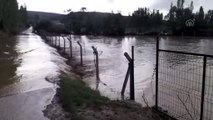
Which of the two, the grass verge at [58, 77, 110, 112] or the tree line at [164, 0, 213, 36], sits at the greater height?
Result: the tree line at [164, 0, 213, 36]

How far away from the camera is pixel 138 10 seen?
121688mm

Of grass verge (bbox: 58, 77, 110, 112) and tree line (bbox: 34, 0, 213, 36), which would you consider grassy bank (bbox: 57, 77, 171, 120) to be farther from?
tree line (bbox: 34, 0, 213, 36)

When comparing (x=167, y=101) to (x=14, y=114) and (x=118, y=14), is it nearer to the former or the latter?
(x=14, y=114)

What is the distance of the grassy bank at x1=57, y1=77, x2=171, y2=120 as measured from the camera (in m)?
6.74

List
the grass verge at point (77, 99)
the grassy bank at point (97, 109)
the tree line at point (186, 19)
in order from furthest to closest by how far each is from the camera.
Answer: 1. the tree line at point (186, 19)
2. the grass verge at point (77, 99)
3. the grassy bank at point (97, 109)

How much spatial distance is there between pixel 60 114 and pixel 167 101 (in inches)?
192

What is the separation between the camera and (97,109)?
7.26m

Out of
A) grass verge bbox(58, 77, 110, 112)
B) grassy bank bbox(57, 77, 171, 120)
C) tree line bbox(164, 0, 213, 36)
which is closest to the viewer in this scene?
grassy bank bbox(57, 77, 171, 120)

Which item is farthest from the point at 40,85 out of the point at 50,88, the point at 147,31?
the point at 147,31

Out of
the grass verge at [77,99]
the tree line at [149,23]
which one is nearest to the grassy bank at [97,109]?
the grass verge at [77,99]

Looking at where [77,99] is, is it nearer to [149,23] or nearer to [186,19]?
[186,19]

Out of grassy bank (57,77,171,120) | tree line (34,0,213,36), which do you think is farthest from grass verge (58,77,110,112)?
tree line (34,0,213,36)

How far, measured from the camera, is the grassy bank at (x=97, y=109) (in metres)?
6.74

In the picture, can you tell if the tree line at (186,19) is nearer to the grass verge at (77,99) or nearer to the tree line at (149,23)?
the tree line at (149,23)
